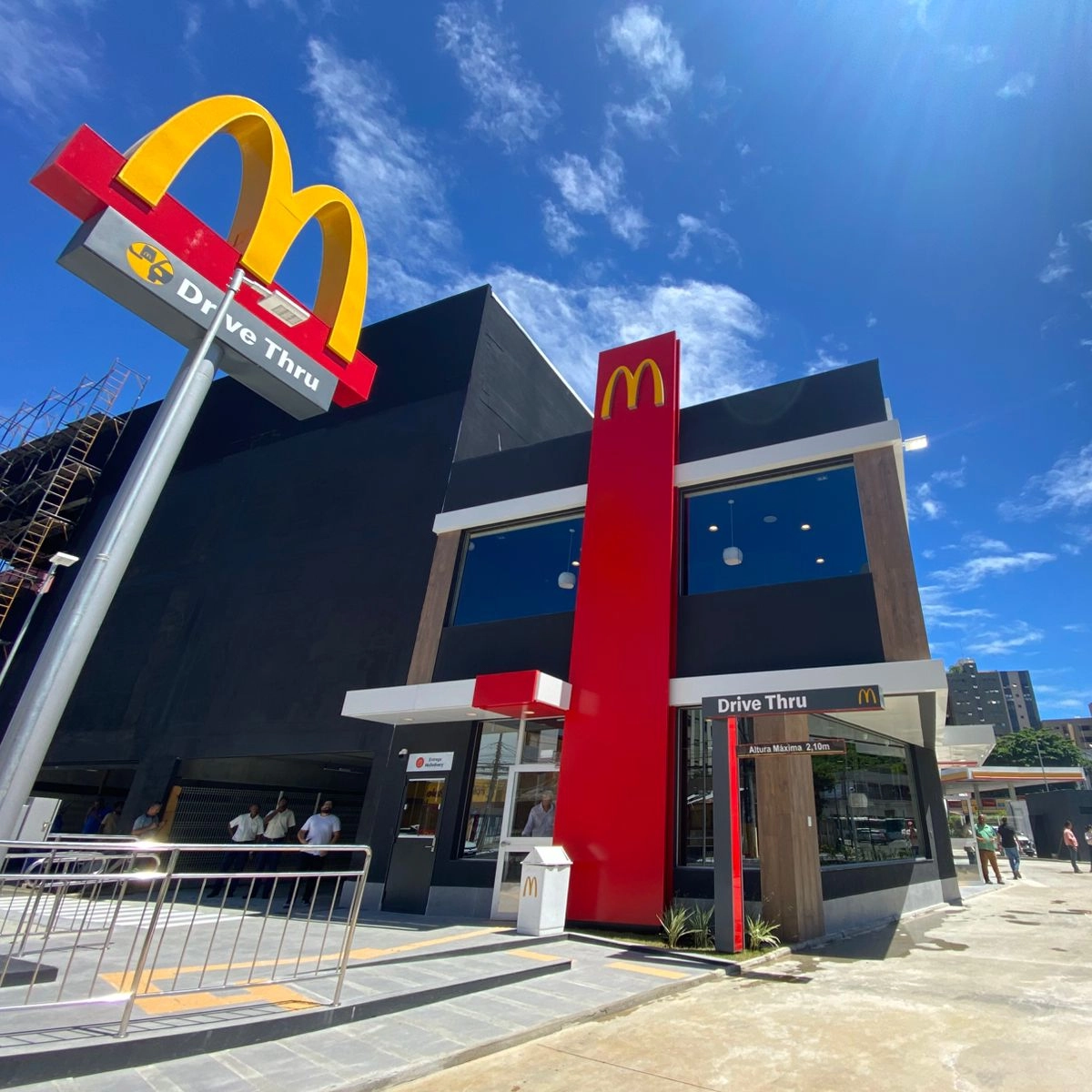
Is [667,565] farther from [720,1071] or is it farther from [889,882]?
[720,1071]

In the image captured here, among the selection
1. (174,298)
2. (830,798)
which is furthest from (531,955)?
(174,298)

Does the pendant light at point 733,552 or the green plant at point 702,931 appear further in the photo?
the pendant light at point 733,552

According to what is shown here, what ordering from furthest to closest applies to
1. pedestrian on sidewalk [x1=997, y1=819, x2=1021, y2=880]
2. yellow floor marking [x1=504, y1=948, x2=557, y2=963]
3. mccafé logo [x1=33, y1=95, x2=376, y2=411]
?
pedestrian on sidewalk [x1=997, y1=819, x2=1021, y2=880]
yellow floor marking [x1=504, y1=948, x2=557, y2=963]
mccafé logo [x1=33, y1=95, x2=376, y2=411]

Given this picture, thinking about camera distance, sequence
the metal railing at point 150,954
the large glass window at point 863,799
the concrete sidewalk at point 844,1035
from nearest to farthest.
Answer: the concrete sidewalk at point 844,1035, the metal railing at point 150,954, the large glass window at point 863,799

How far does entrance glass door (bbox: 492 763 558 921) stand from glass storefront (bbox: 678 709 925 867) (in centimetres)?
240

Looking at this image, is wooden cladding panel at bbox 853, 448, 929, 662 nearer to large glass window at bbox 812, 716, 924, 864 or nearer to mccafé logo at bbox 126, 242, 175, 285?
large glass window at bbox 812, 716, 924, 864

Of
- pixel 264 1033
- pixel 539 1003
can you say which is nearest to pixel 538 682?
pixel 539 1003

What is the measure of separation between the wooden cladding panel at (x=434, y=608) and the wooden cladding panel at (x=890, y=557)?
8458 mm

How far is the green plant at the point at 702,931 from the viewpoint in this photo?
8.39 meters

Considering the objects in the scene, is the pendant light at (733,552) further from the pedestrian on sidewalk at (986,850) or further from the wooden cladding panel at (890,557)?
the pedestrian on sidewalk at (986,850)

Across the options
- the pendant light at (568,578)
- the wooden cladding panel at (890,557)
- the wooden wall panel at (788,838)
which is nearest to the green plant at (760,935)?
the wooden wall panel at (788,838)

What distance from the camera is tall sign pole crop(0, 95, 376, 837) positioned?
5.11m

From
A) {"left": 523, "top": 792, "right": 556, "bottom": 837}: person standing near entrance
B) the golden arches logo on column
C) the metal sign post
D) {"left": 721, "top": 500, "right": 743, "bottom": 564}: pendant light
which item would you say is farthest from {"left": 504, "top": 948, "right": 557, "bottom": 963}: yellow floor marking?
the golden arches logo on column

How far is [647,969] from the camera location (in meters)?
7.24
